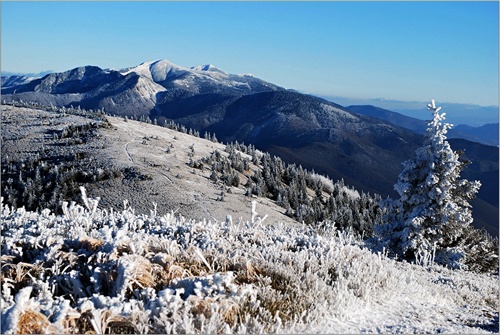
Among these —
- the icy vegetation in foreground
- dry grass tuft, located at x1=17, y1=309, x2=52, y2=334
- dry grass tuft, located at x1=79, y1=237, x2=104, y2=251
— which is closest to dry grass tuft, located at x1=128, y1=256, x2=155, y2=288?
the icy vegetation in foreground

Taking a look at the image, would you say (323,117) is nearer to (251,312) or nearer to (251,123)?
(251,123)

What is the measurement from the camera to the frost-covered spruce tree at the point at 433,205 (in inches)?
550

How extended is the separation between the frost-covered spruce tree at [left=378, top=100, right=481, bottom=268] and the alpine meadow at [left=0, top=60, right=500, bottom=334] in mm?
48

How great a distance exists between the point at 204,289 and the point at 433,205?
11.9m

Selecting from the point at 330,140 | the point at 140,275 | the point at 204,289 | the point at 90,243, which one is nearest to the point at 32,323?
the point at 140,275

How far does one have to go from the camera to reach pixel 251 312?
4.39m

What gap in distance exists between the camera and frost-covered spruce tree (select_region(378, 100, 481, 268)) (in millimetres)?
13977

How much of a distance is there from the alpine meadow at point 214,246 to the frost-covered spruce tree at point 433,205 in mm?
48

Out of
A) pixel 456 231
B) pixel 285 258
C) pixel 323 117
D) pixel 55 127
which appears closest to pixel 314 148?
pixel 323 117

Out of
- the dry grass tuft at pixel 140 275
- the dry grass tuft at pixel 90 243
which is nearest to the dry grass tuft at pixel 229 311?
the dry grass tuft at pixel 140 275

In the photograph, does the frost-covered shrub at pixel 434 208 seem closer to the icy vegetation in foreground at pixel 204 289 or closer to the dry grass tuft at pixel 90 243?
the icy vegetation in foreground at pixel 204 289

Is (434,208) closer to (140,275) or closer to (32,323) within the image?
(140,275)

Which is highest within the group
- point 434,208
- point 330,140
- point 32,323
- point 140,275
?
point 140,275

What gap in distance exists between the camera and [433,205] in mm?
14453
